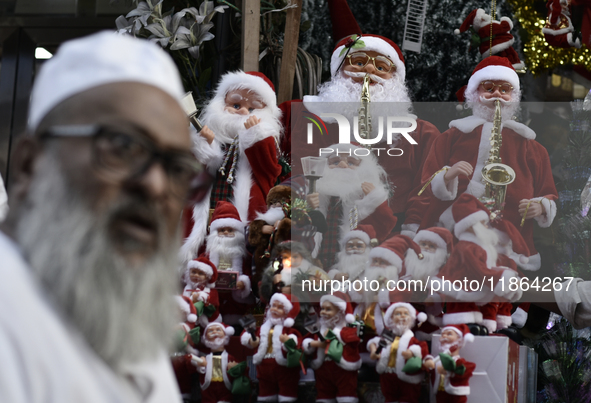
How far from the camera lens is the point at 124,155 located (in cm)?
81

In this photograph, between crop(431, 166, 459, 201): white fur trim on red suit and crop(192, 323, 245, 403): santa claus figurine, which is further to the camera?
crop(431, 166, 459, 201): white fur trim on red suit

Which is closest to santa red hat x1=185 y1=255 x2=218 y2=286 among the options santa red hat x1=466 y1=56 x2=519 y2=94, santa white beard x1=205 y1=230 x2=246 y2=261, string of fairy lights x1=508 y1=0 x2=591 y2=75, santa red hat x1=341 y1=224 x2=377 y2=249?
santa white beard x1=205 y1=230 x2=246 y2=261

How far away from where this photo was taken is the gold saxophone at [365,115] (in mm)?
3631

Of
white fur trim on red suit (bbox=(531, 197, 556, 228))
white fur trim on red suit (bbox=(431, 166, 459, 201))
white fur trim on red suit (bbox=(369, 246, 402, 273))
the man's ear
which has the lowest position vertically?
the man's ear

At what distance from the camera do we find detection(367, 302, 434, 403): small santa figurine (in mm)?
2789

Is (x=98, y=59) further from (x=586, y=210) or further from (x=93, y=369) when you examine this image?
(x=586, y=210)

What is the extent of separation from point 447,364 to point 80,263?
2.14m

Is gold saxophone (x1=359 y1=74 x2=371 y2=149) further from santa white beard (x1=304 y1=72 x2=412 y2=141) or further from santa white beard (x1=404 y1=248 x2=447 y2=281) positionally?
santa white beard (x1=404 y1=248 x2=447 y2=281)

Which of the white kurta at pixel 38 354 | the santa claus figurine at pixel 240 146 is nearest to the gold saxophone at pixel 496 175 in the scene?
the santa claus figurine at pixel 240 146

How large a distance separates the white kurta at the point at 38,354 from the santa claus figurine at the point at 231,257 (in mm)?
2535

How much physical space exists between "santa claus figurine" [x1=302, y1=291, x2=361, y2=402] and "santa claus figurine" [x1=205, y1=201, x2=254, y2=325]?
500mm

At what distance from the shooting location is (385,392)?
9.39 feet

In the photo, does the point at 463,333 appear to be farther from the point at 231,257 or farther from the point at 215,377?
the point at 231,257

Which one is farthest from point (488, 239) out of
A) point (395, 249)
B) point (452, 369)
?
point (452, 369)
